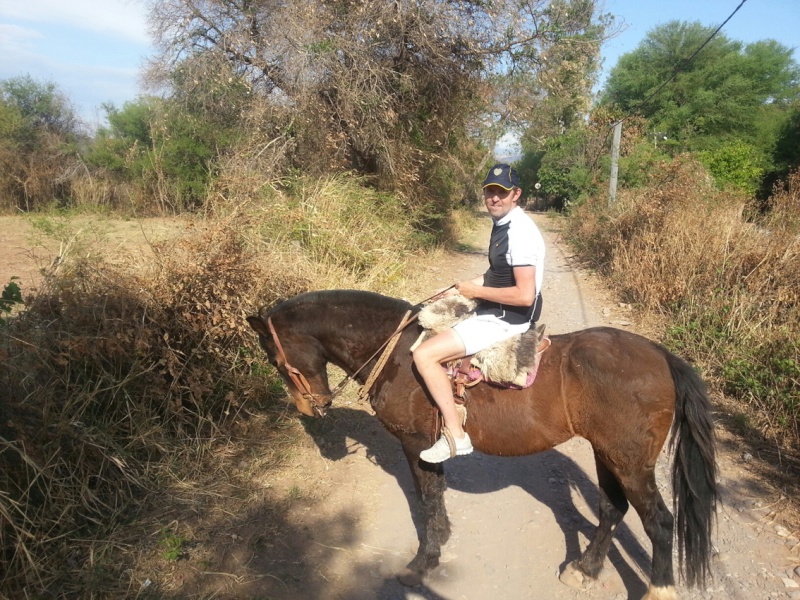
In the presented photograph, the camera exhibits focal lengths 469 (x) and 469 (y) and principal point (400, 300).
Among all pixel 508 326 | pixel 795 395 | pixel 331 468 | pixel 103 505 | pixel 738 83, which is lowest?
pixel 331 468

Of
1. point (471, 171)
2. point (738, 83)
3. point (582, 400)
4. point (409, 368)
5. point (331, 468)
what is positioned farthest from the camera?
point (738, 83)

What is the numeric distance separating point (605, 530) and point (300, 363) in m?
2.37

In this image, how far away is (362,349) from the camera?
3250 mm

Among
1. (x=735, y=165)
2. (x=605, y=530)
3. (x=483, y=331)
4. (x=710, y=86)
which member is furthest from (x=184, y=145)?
(x=710, y=86)

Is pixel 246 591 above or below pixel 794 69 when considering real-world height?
below

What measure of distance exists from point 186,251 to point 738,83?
34.3m

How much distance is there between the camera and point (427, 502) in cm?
327

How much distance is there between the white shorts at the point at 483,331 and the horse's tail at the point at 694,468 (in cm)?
96

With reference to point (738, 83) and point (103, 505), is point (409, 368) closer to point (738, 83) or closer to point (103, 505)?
point (103, 505)

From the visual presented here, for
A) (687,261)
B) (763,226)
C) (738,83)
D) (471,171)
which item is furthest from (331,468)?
(738,83)

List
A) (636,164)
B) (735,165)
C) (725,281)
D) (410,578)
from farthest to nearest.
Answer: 1. (735,165)
2. (636,164)
3. (725,281)
4. (410,578)

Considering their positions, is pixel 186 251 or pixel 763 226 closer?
pixel 186 251

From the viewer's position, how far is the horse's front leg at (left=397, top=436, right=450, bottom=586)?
10.6ft

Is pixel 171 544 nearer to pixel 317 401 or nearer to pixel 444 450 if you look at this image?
pixel 317 401
